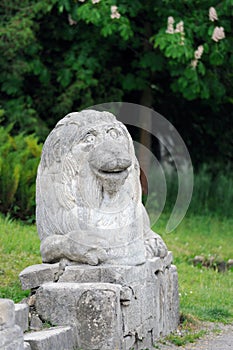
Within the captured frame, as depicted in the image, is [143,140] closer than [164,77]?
Yes

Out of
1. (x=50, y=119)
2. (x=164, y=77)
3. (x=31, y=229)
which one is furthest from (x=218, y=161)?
(x=31, y=229)

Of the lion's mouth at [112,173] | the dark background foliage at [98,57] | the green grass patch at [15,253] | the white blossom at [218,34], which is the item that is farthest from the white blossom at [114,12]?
the lion's mouth at [112,173]

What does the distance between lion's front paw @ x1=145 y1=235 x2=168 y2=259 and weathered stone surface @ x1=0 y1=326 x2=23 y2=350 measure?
8.41 ft

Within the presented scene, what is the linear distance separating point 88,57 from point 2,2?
69.1 inches

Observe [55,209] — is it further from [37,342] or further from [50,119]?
[50,119]

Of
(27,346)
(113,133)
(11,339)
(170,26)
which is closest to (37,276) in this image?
(27,346)

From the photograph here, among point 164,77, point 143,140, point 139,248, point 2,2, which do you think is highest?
point 2,2

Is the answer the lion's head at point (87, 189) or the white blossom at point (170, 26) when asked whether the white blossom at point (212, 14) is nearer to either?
the white blossom at point (170, 26)

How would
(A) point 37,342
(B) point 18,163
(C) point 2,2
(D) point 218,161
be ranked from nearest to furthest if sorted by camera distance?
1. (A) point 37,342
2. (B) point 18,163
3. (C) point 2,2
4. (D) point 218,161

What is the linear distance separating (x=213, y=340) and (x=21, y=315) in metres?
2.80

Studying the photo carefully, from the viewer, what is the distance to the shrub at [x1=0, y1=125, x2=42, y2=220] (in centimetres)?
1509

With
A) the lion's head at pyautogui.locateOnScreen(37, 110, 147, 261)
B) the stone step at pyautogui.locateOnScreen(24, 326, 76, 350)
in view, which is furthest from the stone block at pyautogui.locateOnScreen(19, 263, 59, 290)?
the stone step at pyautogui.locateOnScreen(24, 326, 76, 350)

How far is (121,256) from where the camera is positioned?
29.8 ft

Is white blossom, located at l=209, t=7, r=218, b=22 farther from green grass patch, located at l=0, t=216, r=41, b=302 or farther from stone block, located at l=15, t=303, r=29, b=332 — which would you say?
stone block, located at l=15, t=303, r=29, b=332
